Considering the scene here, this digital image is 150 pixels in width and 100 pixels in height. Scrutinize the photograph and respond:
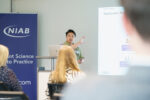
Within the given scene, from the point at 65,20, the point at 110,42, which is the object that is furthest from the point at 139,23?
the point at 65,20

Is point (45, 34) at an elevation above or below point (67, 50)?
above

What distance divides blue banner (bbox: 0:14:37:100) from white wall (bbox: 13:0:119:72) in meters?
0.30

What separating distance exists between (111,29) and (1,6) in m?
3.26

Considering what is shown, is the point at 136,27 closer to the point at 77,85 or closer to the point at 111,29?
the point at 77,85

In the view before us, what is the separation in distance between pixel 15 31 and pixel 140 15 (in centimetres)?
727

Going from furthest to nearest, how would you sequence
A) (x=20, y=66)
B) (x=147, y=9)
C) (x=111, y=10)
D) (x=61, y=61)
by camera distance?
(x=20, y=66) < (x=111, y=10) < (x=61, y=61) < (x=147, y=9)

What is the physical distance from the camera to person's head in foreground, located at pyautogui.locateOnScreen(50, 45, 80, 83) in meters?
3.46

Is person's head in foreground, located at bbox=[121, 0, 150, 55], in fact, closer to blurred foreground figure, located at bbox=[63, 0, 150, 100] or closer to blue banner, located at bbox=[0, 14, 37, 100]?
blurred foreground figure, located at bbox=[63, 0, 150, 100]

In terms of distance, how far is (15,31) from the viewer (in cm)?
747

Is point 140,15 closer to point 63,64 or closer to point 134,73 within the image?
point 134,73

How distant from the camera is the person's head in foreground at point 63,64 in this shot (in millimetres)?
3461

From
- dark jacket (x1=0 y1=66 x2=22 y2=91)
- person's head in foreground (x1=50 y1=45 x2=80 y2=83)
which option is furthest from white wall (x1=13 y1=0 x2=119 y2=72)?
dark jacket (x1=0 y1=66 x2=22 y2=91)

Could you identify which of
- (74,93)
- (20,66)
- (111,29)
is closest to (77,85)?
(74,93)

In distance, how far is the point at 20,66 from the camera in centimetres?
735
